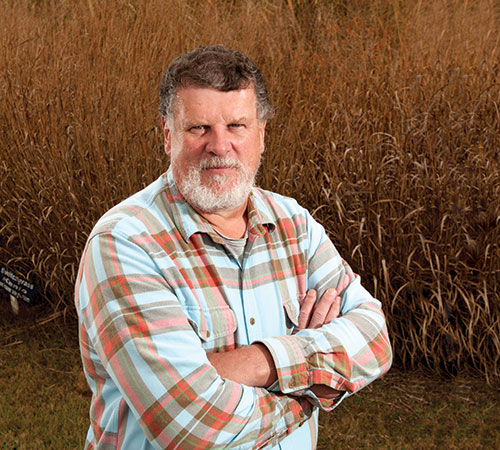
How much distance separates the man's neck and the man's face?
34mm

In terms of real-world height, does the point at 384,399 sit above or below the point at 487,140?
below

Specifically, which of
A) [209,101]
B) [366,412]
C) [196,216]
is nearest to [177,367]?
[196,216]

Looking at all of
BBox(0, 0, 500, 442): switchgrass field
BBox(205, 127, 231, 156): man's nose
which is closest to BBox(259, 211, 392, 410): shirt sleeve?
BBox(205, 127, 231, 156): man's nose

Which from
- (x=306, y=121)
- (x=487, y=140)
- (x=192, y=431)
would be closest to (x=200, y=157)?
(x=192, y=431)

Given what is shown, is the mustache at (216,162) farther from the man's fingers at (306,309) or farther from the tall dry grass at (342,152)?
the tall dry grass at (342,152)

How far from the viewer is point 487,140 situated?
144 inches

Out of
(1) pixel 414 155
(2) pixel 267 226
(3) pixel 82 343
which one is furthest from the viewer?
(1) pixel 414 155

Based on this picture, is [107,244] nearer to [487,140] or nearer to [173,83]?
[173,83]

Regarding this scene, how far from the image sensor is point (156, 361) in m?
1.57

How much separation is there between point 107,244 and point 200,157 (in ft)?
1.10

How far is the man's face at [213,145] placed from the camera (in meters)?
1.78

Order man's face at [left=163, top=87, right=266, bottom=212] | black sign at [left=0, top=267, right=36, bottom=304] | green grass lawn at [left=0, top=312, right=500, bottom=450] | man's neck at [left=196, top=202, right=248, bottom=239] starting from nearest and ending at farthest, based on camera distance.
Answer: man's face at [left=163, top=87, right=266, bottom=212]
man's neck at [left=196, top=202, right=248, bottom=239]
green grass lawn at [left=0, top=312, right=500, bottom=450]
black sign at [left=0, top=267, right=36, bottom=304]

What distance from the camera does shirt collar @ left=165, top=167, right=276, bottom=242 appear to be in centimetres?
178

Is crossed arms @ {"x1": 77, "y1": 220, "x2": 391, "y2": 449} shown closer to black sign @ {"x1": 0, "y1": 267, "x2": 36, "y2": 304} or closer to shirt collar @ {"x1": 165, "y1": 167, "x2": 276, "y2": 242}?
shirt collar @ {"x1": 165, "y1": 167, "x2": 276, "y2": 242}
